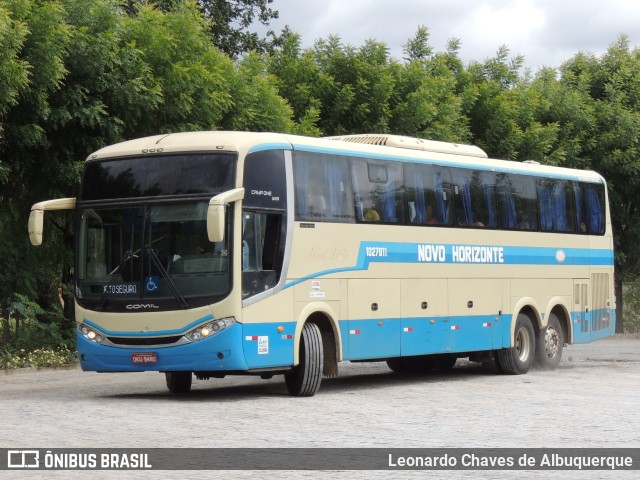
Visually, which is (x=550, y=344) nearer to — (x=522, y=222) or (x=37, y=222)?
(x=522, y=222)

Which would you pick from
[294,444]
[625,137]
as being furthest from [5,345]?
[625,137]

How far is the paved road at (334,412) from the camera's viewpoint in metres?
13.2

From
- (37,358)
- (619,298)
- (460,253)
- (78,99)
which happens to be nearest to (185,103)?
(78,99)

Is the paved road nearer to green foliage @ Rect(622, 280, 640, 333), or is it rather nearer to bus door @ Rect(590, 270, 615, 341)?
bus door @ Rect(590, 270, 615, 341)

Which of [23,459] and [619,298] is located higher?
[619,298]

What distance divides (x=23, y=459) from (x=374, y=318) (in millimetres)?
9030

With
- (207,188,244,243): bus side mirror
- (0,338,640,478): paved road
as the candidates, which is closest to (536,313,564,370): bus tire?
(0,338,640,478): paved road

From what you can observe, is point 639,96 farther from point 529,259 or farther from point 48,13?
point 48,13

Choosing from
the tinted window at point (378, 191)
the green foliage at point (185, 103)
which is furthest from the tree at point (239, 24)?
the tinted window at point (378, 191)

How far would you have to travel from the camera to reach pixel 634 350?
108 ft

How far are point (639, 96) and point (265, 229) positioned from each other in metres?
27.7

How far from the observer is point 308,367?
1842 cm

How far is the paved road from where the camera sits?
43.2ft

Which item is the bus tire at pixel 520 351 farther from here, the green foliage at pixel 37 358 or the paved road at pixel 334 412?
the green foliage at pixel 37 358
